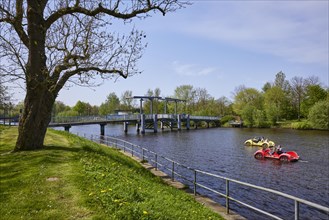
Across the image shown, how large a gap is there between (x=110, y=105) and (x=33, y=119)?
122m

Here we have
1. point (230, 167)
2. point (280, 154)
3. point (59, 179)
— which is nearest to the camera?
point (59, 179)

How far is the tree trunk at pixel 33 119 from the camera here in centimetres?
1469

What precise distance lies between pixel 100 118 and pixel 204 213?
6123cm

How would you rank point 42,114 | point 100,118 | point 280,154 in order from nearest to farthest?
1. point 42,114
2. point 280,154
3. point 100,118

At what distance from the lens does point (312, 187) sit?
19.8 m

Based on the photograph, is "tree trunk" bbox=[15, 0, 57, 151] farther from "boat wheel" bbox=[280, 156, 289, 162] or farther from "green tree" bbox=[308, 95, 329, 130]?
"green tree" bbox=[308, 95, 329, 130]

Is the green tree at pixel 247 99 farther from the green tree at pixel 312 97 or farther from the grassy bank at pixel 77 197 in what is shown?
the grassy bank at pixel 77 197

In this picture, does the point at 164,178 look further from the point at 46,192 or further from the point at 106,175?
the point at 46,192

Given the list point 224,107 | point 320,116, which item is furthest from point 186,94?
point 320,116

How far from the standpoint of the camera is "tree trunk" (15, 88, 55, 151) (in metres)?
14.7

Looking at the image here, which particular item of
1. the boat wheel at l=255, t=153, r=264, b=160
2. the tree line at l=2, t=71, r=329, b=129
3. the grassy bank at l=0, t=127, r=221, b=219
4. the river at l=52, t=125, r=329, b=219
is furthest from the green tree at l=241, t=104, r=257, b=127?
the grassy bank at l=0, t=127, r=221, b=219

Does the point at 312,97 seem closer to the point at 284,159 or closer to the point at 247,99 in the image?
the point at 247,99

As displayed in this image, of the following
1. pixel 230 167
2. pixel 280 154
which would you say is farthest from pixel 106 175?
pixel 280 154

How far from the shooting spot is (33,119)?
48.7ft
